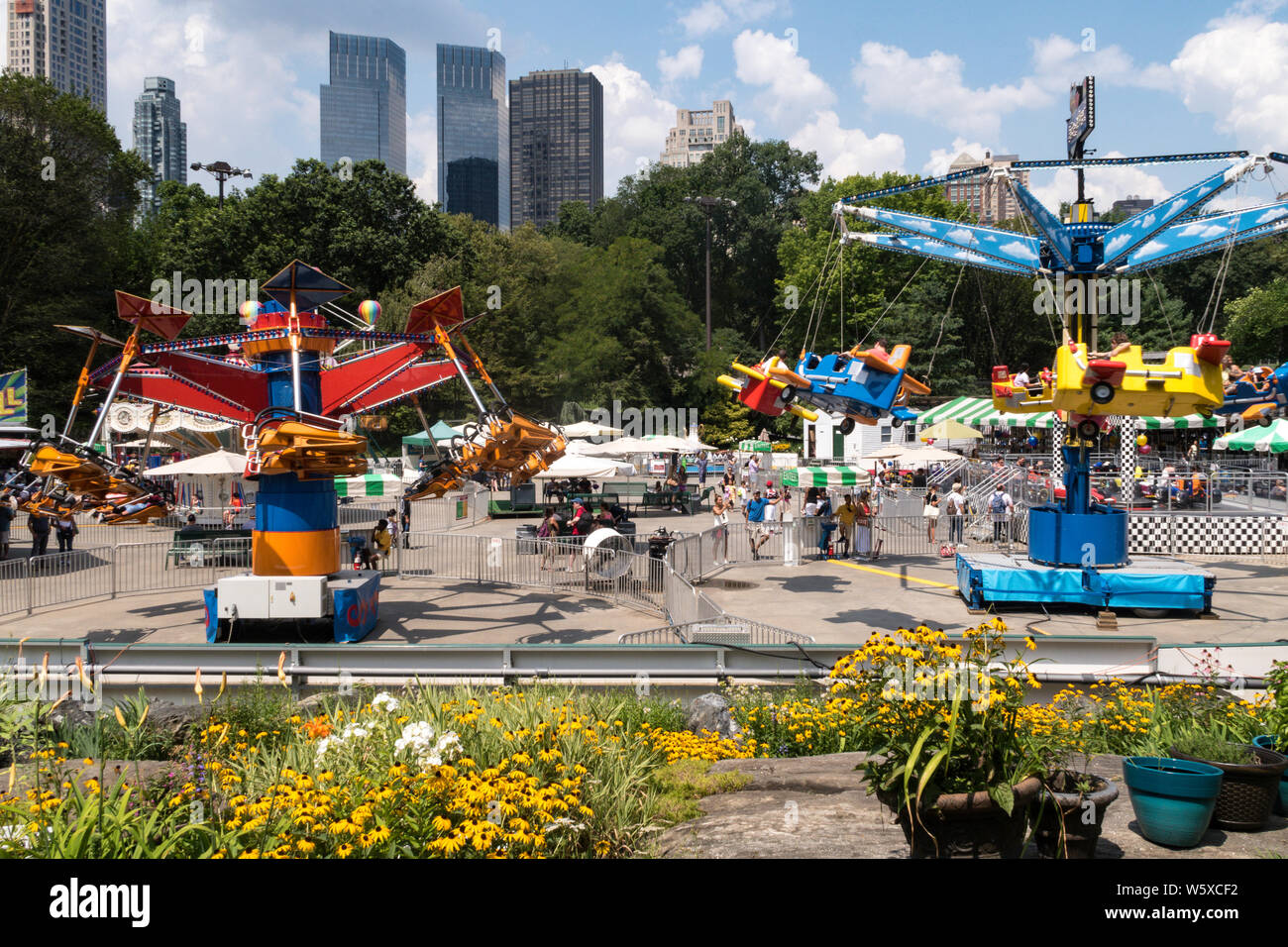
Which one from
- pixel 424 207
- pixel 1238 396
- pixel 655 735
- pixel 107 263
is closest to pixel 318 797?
pixel 655 735

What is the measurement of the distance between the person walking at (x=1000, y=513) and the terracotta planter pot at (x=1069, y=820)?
21.8 meters

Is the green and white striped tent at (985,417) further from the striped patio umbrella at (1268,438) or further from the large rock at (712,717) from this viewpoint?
the large rock at (712,717)

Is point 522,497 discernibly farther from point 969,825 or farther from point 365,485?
point 969,825

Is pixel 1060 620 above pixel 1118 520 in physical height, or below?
below

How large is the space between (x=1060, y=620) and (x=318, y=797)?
1576 cm

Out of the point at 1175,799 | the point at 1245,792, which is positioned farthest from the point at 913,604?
the point at 1175,799

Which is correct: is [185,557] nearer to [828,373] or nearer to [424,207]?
[828,373]

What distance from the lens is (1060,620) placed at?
17984mm

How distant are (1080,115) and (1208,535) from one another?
14.2m

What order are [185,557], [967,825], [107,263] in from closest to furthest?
[967,825], [185,557], [107,263]

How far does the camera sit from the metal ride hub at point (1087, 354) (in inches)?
651

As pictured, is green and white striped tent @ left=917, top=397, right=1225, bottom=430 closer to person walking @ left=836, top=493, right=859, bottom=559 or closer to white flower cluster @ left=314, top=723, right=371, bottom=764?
person walking @ left=836, top=493, right=859, bottom=559

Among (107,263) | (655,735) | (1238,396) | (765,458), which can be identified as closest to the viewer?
(655,735)

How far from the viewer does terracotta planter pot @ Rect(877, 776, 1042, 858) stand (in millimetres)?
5191
